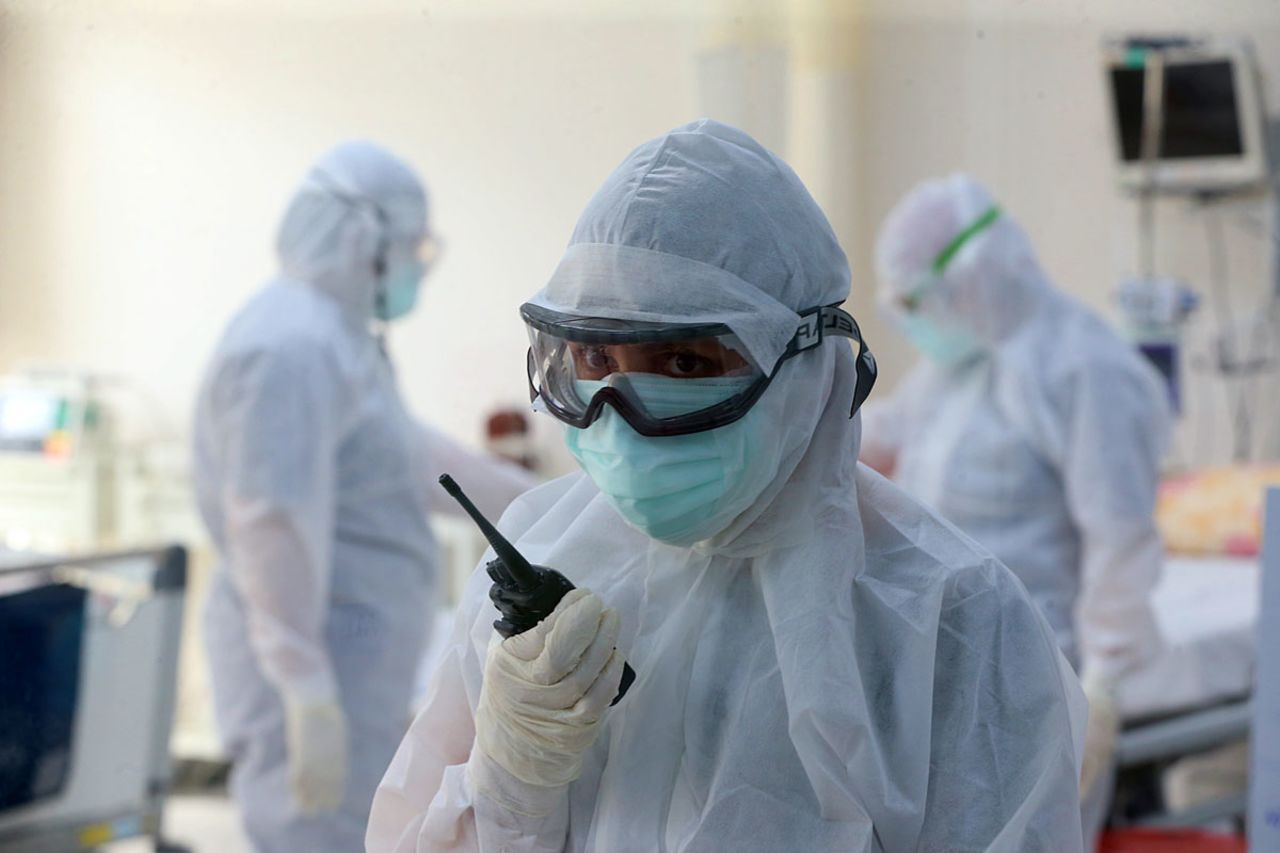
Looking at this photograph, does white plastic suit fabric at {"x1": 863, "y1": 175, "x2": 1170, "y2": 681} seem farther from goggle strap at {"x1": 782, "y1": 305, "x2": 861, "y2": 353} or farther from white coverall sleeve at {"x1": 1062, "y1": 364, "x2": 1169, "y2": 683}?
goggle strap at {"x1": 782, "y1": 305, "x2": 861, "y2": 353}

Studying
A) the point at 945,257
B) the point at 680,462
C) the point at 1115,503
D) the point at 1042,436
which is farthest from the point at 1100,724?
the point at 680,462

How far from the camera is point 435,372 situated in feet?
8.92

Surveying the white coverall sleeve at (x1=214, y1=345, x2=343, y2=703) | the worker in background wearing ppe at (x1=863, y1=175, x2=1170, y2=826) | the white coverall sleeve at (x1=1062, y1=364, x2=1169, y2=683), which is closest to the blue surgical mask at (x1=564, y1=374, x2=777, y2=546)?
the white coverall sleeve at (x1=214, y1=345, x2=343, y2=703)

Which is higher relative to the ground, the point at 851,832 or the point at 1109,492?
the point at 1109,492

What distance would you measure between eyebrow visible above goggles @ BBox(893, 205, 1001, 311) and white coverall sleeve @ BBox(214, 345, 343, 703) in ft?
3.59

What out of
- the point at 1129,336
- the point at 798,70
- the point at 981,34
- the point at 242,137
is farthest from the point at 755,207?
the point at 1129,336

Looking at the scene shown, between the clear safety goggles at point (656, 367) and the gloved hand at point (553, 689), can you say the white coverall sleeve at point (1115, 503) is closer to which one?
the clear safety goggles at point (656, 367)

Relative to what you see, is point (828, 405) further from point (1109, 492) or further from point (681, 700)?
point (1109, 492)

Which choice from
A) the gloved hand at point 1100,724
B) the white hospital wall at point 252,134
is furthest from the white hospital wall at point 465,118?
the gloved hand at point 1100,724

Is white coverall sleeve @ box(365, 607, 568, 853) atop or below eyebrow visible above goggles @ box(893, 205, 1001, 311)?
below

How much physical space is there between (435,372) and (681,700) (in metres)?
1.80

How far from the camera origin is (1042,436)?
2.35 meters

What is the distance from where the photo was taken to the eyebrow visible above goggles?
2.43m

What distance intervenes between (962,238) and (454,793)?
1735mm
